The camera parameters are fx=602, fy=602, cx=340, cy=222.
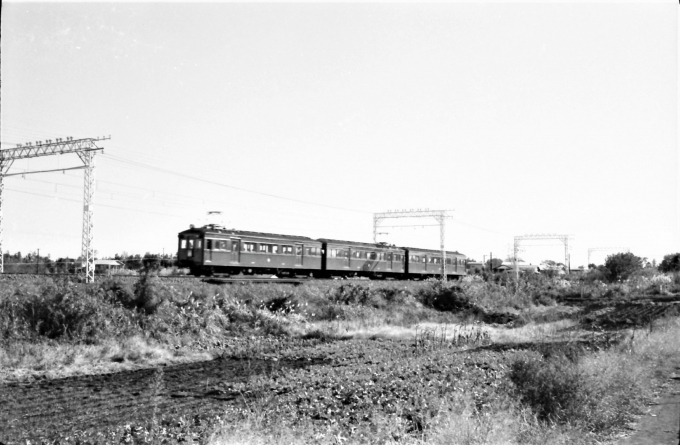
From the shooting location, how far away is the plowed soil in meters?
11.1

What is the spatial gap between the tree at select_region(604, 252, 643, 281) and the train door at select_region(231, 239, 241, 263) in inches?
2039

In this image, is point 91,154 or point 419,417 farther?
point 91,154

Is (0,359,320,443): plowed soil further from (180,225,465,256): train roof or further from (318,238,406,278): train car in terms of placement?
(318,238,406,278): train car

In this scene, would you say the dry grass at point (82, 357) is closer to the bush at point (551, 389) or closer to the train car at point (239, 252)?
the bush at point (551, 389)

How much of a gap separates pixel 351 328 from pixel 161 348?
1061 centimetres

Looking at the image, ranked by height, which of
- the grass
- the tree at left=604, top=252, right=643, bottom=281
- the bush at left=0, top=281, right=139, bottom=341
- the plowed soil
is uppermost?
the tree at left=604, top=252, right=643, bottom=281

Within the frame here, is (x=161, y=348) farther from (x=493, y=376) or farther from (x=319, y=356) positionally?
(x=493, y=376)

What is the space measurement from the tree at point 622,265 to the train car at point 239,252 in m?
45.0

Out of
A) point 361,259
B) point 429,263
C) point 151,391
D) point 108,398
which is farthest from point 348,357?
point 429,263

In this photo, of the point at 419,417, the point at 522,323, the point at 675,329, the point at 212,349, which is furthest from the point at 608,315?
the point at 419,417

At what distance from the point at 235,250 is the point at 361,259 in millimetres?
14575

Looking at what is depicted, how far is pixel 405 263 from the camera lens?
52.9m

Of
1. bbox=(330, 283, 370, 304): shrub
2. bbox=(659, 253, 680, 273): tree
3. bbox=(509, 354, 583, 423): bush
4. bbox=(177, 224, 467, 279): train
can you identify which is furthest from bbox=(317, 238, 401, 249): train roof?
bbox=(659, 253, 680, 273): tree

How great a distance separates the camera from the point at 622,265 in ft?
228
